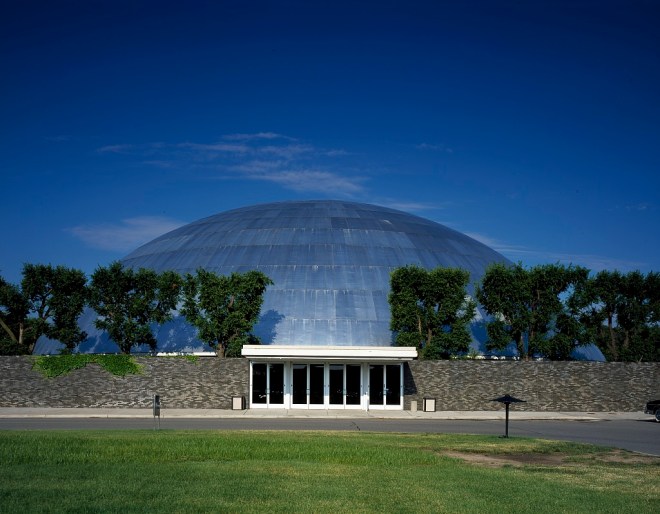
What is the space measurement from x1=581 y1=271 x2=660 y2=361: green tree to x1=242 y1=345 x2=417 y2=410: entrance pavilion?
15022mm

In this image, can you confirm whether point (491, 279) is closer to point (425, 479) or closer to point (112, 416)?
point (112, 416)

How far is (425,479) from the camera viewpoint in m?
15.3

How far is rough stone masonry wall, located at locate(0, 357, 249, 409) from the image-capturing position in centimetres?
4256

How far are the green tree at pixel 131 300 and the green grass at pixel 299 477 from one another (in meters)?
24.6

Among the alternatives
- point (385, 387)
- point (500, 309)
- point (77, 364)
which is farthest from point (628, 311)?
point (77, 364)

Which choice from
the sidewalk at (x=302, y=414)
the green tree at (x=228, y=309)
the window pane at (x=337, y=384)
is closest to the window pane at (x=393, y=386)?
the sidewalk at (x=302, y=414)

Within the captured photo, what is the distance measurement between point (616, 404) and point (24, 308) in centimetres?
3660

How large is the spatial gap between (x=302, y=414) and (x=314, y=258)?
14.8 metres

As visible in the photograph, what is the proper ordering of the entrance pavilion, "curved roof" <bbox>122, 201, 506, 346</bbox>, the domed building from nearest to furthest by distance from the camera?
1. the entrance pavilion
2. the domed building
3. "curved roof" <bbox>122, 201, 506, 346</bbox>

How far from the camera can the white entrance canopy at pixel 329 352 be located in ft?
137

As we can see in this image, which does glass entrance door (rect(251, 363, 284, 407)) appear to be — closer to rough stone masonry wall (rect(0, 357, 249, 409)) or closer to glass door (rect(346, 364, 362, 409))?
rough stone masonry wall (rect(0, 357, 249, 409))

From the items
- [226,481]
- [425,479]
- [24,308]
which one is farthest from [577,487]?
[24,308]

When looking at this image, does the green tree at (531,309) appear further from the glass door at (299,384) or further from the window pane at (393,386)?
the glass door at (299,384)

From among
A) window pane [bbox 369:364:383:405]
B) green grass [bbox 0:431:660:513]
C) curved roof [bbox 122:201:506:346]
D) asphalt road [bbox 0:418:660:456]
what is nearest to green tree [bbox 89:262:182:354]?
curved roof [bbox 122:201:506:346]
